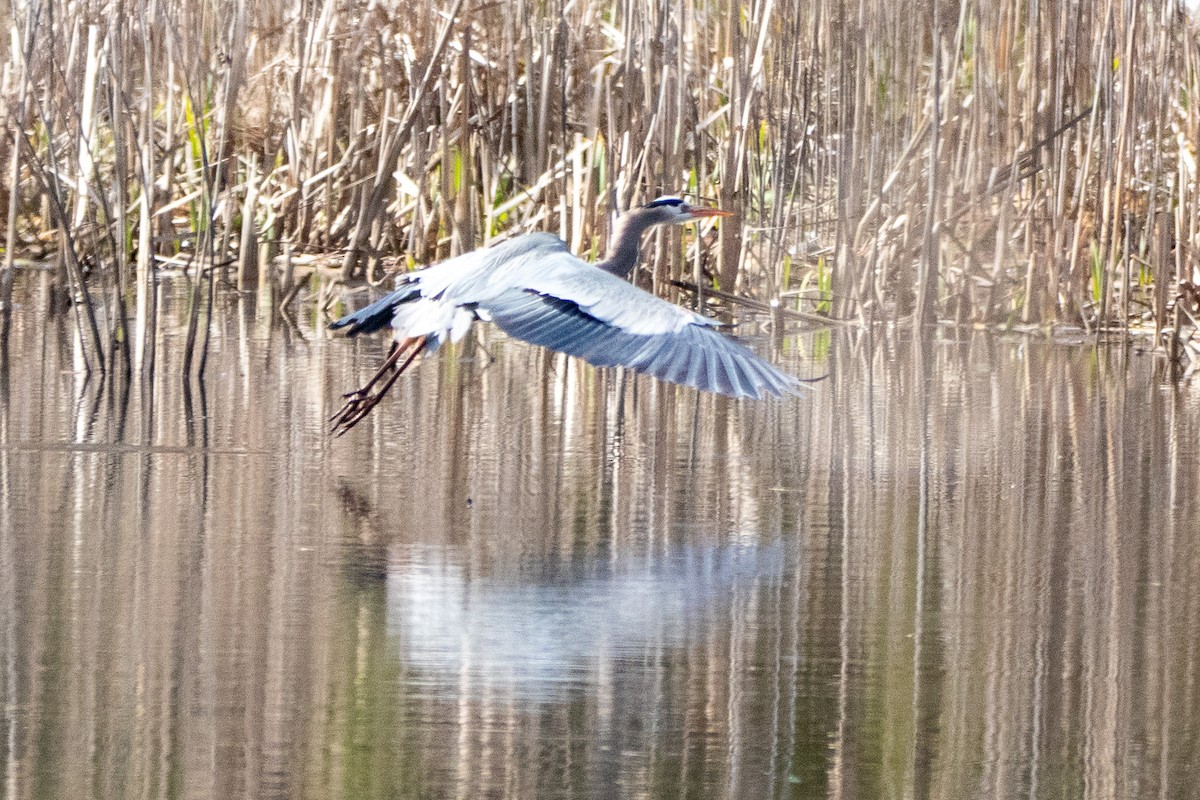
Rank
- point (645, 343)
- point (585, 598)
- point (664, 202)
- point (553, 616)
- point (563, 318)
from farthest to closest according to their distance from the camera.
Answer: point (664, 202) < point (563, 318) < point (645, 343) < point (585, 598) < point (553, 616)

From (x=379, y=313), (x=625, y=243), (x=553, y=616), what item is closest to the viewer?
(x=553, y=616)

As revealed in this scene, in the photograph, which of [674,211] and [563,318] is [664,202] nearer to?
[674,211]

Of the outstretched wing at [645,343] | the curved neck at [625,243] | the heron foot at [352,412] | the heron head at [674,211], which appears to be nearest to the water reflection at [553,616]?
the outstretched wing at [645,343]

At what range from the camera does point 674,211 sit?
6.11m

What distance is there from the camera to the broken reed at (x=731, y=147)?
7.84 m

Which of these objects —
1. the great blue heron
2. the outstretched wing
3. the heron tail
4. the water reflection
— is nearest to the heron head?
the great blue heron

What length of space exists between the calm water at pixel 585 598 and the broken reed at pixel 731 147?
2.12m

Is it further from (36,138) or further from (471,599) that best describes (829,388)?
(36,138)

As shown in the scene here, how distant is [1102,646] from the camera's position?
3049 millimetres

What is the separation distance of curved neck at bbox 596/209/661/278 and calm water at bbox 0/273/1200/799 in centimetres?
44

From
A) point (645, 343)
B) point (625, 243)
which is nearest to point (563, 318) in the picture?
point (645, 343)

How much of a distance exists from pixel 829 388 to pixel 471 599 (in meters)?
3.47

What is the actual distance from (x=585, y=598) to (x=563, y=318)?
1416 mm

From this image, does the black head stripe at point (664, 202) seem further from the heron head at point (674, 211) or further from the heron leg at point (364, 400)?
the heron leg at point (364, 400)
